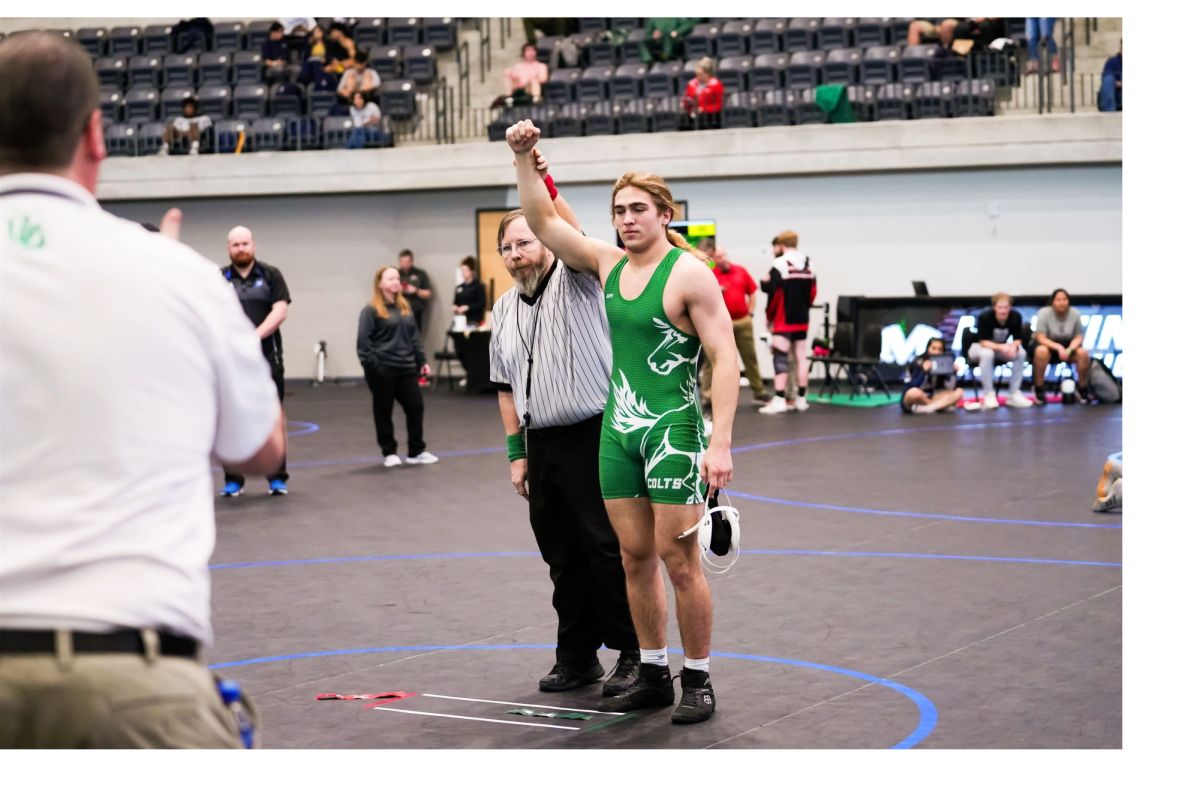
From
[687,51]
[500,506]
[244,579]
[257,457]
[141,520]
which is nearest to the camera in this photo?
[141,520]

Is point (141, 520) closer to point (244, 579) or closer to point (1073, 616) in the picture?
point (1073, 616)

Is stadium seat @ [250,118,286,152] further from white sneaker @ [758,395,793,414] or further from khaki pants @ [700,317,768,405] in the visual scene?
white sneaker @ [758,395,793,414]

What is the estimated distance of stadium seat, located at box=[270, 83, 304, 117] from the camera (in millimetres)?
23312

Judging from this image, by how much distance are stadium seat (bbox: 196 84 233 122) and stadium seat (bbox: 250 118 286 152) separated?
1393mm

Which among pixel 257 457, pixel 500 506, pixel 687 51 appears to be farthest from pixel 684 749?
pixel 687 51

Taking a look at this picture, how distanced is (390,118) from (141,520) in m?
21.8

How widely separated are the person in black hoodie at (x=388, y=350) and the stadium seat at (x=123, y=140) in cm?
1302

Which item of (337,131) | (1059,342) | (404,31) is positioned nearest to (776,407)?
(1059,342)

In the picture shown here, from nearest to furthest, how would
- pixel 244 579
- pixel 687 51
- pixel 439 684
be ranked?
pixel 439 684 < pixel 244 579 < pixel 687 51

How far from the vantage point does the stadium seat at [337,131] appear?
2231 cm

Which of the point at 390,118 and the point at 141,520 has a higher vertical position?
the point at 390,118

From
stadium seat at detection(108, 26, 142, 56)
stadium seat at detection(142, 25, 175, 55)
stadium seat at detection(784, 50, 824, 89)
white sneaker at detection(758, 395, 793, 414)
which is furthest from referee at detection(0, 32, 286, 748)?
stadium seat at detection(108, 26, 142, 56)

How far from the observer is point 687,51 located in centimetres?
2256
